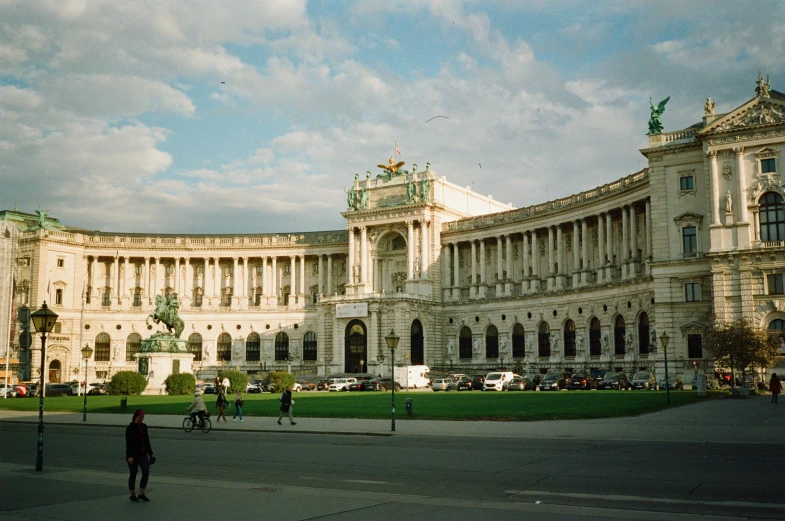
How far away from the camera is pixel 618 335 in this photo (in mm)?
90188

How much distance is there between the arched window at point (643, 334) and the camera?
84375mm

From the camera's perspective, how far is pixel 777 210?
69.6 m

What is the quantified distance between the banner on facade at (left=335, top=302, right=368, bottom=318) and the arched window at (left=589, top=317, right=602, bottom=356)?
30776mm

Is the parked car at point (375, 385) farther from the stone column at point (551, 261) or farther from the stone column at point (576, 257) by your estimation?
the stone column at point (576, 257)

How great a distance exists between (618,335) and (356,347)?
3774 centimetres

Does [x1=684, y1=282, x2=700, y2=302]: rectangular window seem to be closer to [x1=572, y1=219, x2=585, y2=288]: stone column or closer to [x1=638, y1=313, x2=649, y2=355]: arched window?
[x1=638, y1=313, x2=649, y2=355]: arched window

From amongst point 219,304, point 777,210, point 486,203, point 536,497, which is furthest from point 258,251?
point 536,497

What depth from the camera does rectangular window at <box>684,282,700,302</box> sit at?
73750 mm

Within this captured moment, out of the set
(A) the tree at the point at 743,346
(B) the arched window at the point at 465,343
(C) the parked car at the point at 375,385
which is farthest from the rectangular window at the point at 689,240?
(B) the arched window at the point at 465,343

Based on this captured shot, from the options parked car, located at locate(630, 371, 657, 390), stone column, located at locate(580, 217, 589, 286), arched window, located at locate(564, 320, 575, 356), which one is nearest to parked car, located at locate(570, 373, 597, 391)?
parked car, located at locate(630, 371, 657, 390)

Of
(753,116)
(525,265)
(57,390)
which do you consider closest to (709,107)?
(753,116)

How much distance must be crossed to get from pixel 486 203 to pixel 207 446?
101991mm

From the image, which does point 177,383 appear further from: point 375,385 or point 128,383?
point 375,385

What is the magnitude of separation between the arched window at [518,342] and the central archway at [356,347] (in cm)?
2027
